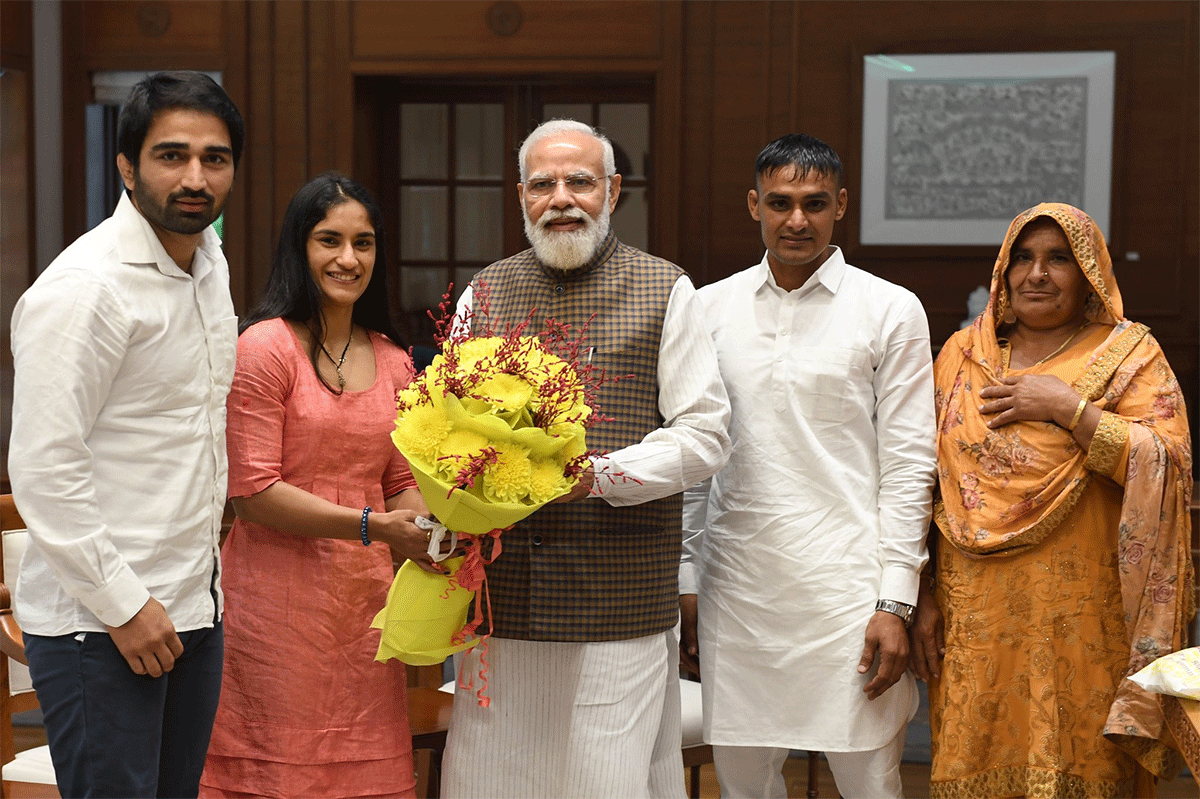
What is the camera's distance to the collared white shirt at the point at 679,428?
2121 millimetres

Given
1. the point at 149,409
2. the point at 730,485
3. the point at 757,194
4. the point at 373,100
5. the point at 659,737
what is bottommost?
the point at 659,737

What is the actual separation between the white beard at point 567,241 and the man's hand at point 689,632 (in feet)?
2.64

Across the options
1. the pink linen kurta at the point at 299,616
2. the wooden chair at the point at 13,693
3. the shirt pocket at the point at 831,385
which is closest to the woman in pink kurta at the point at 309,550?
the pink linen kurta at the point at 299,616

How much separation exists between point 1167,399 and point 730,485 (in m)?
0.88

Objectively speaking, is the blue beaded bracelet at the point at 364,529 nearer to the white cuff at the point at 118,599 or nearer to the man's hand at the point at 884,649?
the white cuff at the point at 118,599

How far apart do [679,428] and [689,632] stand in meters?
0.62

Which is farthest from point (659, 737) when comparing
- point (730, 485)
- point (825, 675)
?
point (730, 485)

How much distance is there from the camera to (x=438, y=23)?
18.3 feet

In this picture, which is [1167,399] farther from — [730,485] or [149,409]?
[149,409]

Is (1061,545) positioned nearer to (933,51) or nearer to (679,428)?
(679,428)

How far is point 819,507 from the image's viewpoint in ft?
7.93

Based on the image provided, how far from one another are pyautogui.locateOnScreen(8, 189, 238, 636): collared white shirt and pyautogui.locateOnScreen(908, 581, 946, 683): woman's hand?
4.55 feet

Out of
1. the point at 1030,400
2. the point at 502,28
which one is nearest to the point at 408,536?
the point at 1030,400

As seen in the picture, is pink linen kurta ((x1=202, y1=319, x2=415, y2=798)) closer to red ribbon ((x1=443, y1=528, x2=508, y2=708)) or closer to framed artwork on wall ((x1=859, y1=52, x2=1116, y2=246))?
red ribbon ((x1=443, y1=528, x2=508, y2=708))
